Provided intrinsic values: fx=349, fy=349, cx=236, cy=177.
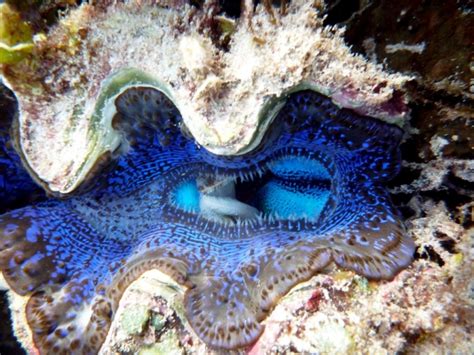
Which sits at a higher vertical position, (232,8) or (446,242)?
(232,8)

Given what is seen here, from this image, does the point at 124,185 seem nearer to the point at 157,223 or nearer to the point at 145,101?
the point at 157,223

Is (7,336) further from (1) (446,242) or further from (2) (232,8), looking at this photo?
(1) (446,242)

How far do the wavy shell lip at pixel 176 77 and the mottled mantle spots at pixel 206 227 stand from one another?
0.10m

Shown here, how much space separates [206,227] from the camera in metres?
1.97

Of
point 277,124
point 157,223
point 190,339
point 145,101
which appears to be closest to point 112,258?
point 157,223

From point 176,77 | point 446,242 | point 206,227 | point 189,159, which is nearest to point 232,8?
point 176,77

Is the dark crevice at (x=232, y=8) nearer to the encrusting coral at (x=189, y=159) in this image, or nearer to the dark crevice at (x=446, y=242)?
the encrusting coral at (x=189, y=159)

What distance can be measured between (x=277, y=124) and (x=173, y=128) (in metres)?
0.53

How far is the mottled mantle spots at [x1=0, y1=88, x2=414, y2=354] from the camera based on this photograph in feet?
4.72

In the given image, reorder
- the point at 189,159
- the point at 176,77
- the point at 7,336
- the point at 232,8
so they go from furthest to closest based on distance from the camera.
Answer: the point at 189,159, the point at 7,336, the point at 232,8, the point at 176,77

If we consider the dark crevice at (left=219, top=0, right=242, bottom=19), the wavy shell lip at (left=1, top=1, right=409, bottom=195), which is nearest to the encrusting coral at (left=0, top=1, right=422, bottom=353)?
the wavy shell lip at (left=1, top=1, right=409, bottom=195)

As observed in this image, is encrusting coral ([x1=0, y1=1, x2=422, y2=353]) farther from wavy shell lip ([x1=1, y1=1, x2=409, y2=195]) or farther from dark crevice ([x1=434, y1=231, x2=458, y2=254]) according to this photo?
dark crevice ([x1=434, y1=231, x2=458, y2=254])

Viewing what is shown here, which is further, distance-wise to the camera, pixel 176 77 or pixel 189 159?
pixel 189 159

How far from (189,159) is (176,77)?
638mm
